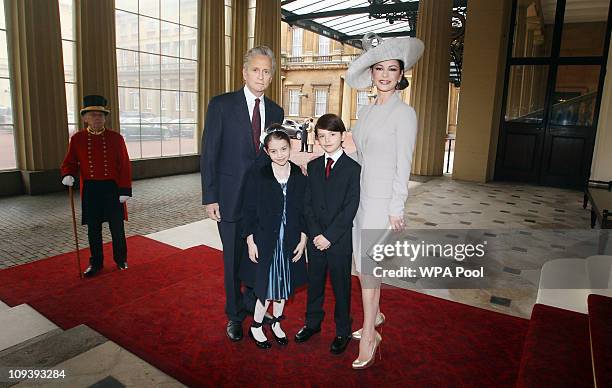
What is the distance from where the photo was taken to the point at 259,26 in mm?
11109

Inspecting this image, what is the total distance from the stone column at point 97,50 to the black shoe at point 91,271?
5.11 metres

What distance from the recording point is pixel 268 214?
7.26 feet

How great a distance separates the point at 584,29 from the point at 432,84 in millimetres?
3164

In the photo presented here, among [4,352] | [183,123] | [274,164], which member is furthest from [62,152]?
[274,164]

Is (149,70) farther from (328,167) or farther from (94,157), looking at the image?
(328,167)

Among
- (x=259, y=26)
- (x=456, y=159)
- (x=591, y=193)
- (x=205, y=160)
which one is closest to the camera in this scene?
(x=205, y=160)

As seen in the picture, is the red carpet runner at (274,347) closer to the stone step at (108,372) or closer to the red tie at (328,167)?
the stone step at (108,372)

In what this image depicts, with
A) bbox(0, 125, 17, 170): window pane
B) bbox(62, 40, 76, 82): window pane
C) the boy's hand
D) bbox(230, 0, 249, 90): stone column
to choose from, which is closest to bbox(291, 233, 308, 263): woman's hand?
the boy's hand

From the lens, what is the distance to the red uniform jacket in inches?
136

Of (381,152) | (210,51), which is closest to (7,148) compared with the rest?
(210,51)

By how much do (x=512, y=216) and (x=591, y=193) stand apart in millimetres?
1031

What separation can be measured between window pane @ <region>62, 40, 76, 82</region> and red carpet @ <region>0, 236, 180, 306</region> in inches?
188

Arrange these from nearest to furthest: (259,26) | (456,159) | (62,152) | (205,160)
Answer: (205,160) < (62,152) < (456,159) < (259,26)

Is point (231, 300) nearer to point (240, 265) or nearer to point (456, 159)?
point (240, 265)
